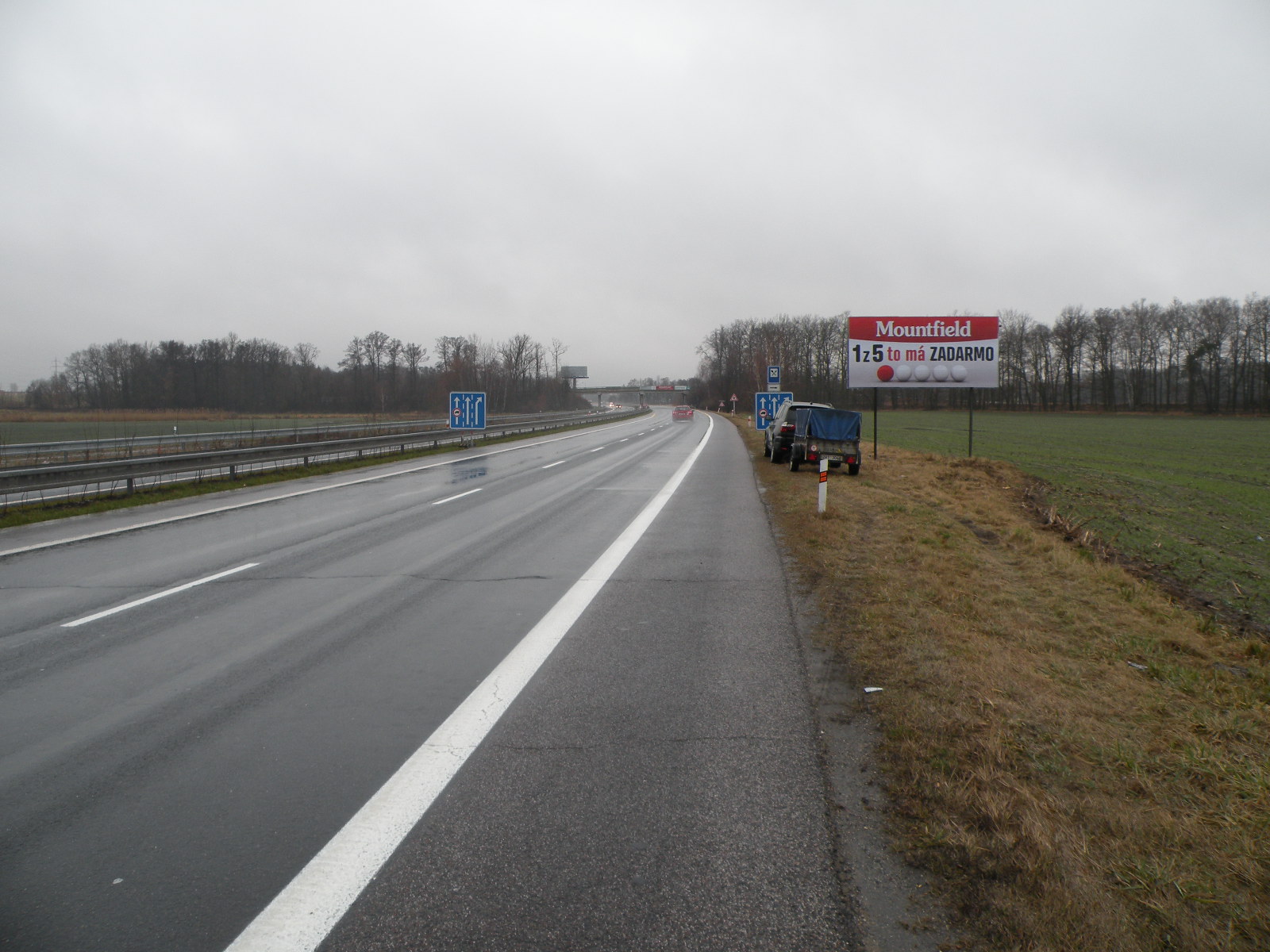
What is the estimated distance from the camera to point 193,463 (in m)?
18.0

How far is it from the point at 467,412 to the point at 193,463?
15.0 metres

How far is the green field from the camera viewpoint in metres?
10.8

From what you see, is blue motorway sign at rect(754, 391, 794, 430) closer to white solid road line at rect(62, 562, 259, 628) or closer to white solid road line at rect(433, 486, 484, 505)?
white solid road line at rect(433, 486, 484, 505)

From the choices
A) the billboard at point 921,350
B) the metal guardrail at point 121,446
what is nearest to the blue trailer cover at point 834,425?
the billboard at point 921,350

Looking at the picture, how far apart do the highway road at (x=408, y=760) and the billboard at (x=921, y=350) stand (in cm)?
1722

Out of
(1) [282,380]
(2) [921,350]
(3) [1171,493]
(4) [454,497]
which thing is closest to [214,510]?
(4) [454,497]

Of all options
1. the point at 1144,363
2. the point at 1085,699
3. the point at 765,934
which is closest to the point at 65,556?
the point at 765,934

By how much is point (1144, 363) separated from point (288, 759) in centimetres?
11667

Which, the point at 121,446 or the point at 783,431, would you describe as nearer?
the point at 783,431

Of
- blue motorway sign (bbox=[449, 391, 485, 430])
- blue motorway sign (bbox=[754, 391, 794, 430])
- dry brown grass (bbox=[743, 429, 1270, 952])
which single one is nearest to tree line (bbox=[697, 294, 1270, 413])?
blue motorway sign (bbox=[754, 391, 794, 430])

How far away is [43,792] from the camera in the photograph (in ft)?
12.3

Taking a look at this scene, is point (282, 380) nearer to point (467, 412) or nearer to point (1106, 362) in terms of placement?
point (467, 412)

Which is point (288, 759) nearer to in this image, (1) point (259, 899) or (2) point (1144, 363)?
(1) point (259, 899)

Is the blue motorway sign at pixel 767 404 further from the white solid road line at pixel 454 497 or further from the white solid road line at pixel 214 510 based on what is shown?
the white solid road line at pixel 454 497
